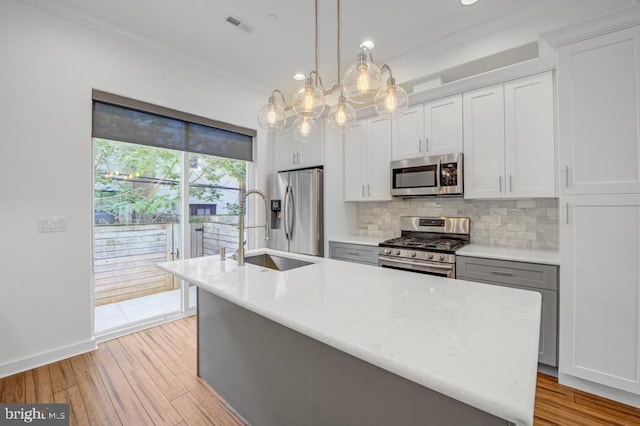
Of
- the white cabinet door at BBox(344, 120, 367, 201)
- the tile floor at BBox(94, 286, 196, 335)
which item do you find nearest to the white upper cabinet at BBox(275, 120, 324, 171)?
the white cabinet door at BBox(344, 120, 367, 201)

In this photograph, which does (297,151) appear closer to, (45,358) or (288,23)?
(288,23)

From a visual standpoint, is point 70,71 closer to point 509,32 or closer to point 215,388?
point 215,388

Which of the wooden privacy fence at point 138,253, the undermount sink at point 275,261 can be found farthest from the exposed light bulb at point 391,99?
the wooden privacy fence at point 138,253

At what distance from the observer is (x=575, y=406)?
1.90 m

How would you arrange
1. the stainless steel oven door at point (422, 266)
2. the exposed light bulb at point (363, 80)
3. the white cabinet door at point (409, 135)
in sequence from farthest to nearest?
the white cabinet door at point (409, 135) → the stainless steel oven door at point (422, 266) → the exposed light bulb at point (363, 80)

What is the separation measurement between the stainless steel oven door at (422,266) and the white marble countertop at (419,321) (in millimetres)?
1065

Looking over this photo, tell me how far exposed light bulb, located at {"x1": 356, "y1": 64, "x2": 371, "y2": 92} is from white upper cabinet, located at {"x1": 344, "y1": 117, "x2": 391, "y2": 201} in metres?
1.82

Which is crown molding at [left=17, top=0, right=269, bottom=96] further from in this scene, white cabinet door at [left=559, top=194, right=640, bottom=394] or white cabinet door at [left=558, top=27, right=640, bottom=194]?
white cabinet door at [left=559, top=194, right=640, bottom=394]

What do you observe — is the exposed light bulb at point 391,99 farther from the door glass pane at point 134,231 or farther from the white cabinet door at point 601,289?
the door glass pane at point 134,231

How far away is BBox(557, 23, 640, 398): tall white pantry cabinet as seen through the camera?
6.07ft

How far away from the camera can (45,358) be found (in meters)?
2.37

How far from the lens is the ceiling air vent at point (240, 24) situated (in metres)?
2.57

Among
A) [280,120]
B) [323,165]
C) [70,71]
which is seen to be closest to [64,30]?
[70,71]

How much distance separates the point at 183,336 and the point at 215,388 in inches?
42.9
